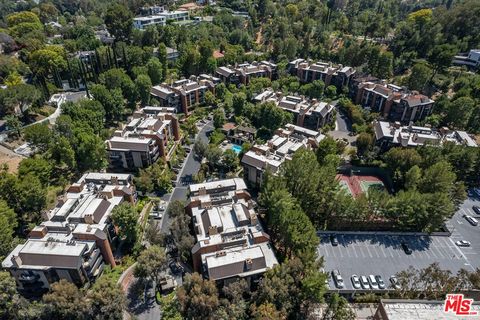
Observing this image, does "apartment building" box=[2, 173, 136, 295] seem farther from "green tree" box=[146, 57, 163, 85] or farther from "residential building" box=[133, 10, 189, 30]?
"residential building" box=[133, 10, 189, 30]

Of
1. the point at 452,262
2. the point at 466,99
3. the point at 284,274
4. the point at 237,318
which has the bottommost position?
the point at 452,262

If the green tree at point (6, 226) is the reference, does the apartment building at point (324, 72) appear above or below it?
above

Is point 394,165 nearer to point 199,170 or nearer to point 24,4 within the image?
point 199,170

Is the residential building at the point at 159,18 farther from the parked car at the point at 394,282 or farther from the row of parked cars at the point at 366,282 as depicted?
the parked car at the point at 394,282

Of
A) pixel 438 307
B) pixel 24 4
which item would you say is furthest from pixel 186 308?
pixel 24 4

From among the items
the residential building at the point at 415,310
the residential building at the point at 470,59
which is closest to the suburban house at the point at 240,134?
the residential building at the point at 415,310

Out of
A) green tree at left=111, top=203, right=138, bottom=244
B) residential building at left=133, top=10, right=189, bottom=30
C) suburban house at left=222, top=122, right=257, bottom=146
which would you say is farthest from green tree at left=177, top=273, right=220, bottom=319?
residential building at left=133, top=10, right=189, bottom=30
